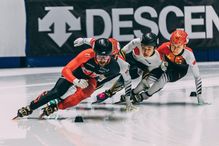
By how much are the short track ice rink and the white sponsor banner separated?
4148 millimetres

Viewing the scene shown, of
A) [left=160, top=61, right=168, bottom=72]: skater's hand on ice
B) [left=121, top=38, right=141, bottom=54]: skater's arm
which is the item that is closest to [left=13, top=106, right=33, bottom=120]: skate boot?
[left=121, top=38, right=141, bottom=54]: skater's arm

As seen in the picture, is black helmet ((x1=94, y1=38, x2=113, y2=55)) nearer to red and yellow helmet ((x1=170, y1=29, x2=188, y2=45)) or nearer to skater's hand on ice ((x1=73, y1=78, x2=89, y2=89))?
skater's hand on ice ((x1=73, y1=78, x2=89, y2=89))

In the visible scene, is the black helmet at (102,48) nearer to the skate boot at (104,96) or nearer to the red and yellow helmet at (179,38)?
the red and yellow helmet at (179,38)

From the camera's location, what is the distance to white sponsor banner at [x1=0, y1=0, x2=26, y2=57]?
11.8 meters

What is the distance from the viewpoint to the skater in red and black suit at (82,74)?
17.0ft

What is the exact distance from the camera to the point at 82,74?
18.0 feet

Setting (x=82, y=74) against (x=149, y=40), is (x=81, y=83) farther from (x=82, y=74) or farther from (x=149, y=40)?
(x=149, y=40)

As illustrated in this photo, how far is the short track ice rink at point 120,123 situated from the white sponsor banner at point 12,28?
4.15 m

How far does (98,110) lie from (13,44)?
6166mm

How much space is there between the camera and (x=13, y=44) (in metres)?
11.9

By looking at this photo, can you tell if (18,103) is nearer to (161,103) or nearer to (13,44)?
(161,103)

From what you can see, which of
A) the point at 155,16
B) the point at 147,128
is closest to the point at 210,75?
the point at 155,16

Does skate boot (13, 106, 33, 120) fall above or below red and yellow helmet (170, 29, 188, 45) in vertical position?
below

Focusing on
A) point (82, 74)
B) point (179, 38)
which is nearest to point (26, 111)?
point (82, 74)
